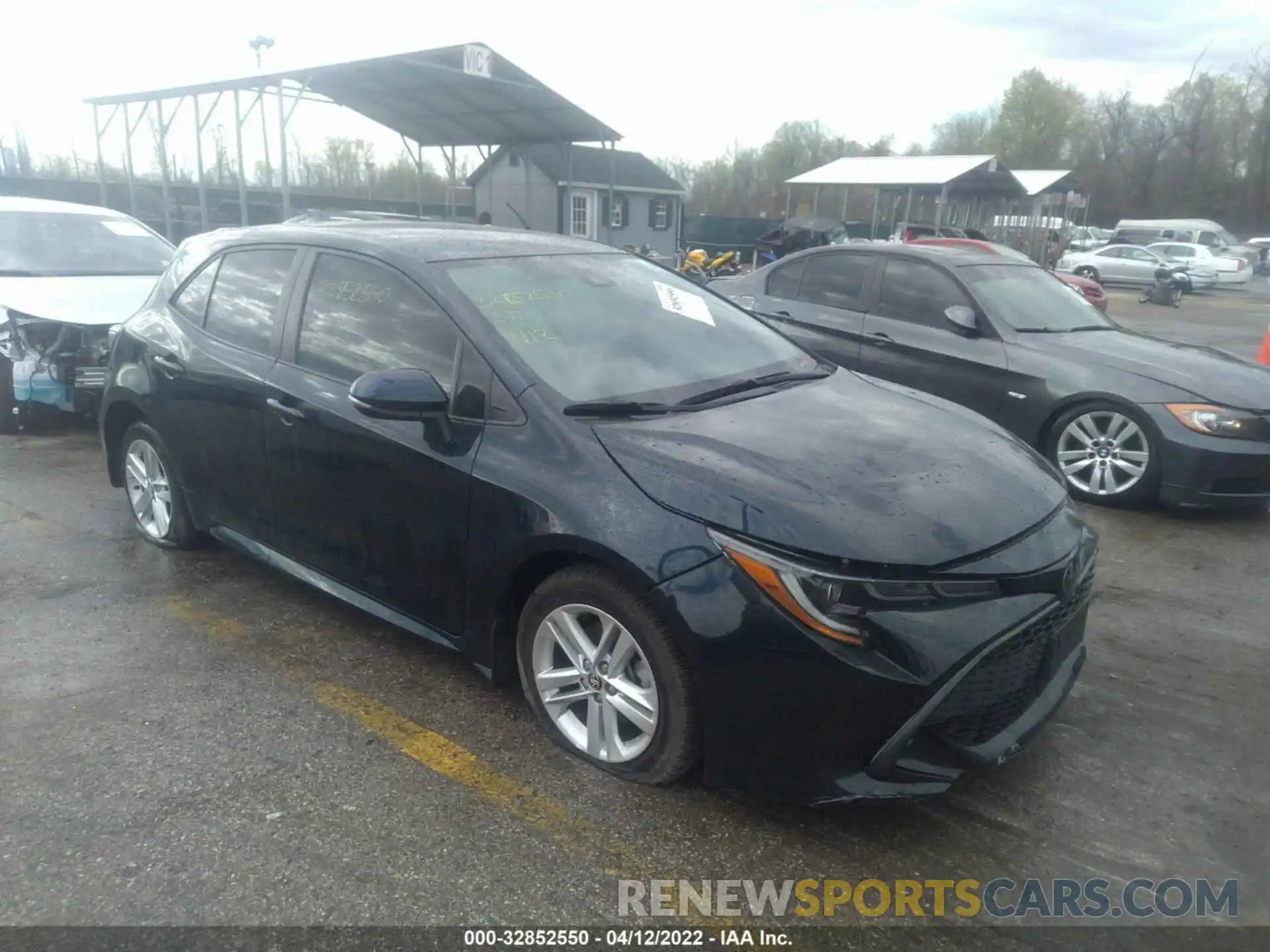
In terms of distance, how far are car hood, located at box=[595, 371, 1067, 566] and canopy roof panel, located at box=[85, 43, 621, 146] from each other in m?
12.3

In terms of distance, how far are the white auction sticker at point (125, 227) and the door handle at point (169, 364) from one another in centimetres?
467

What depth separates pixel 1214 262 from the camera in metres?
29.8

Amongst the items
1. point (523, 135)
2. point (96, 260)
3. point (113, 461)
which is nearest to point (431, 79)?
point (523, 135)

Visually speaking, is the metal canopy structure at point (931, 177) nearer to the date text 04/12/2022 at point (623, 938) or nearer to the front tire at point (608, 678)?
the front tire at point (608, 678)

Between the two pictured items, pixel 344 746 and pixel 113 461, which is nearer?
pixel 344 746

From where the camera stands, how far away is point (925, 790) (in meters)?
2.52

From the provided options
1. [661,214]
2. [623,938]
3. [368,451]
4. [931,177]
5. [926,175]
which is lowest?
[623,938]

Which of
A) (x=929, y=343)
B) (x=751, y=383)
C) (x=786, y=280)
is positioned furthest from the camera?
(x=786, y=280)

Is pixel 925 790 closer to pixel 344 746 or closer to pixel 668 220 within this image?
pixel 344 746

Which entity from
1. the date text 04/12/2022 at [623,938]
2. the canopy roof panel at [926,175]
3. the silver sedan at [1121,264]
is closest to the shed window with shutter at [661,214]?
the canopy roof panel at [926,175]

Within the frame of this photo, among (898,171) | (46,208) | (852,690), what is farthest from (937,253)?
(898,171)

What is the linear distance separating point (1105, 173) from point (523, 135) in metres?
53.8

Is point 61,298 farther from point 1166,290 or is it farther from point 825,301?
point 1166,290

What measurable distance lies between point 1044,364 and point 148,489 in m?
5.33
